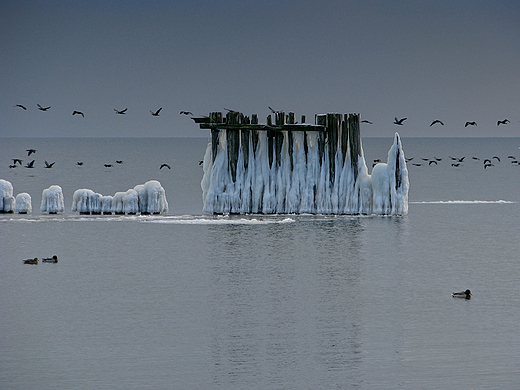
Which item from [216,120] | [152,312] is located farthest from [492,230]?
[152,312]

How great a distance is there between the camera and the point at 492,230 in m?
39.6

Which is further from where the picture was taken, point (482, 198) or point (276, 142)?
point (482, 198)

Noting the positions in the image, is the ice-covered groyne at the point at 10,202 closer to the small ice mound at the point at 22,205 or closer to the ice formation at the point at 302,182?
the small ice mound at the point at 22,205

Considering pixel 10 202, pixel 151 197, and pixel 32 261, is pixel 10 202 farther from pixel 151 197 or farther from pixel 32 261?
pixel 32 261

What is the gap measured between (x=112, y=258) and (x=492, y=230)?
20096mm

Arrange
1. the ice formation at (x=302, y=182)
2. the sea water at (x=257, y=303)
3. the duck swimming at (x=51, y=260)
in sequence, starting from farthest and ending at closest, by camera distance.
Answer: the ice formation at (x=302, y=182) → the duck swimming at (x=51, y=260) → the sea water at (x=257, y=303)

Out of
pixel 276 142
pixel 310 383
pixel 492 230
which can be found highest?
pixel 276 142

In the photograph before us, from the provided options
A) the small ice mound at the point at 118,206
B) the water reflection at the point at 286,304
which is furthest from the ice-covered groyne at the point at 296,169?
the small ice mound at the point at 118,206

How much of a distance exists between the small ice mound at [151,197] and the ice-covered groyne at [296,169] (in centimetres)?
377

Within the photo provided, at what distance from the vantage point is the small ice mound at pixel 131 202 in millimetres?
42906

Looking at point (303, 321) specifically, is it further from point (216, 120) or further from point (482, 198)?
point (482, 198)

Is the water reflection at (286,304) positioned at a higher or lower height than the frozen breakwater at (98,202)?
lower

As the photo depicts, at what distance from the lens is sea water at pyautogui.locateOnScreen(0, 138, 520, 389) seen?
17547mm

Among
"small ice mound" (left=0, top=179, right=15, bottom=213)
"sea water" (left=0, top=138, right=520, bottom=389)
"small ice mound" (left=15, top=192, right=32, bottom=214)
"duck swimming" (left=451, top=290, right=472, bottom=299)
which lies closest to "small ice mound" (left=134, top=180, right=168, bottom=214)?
"sea water" (left=0, top=138, right=520, bottom=389)
